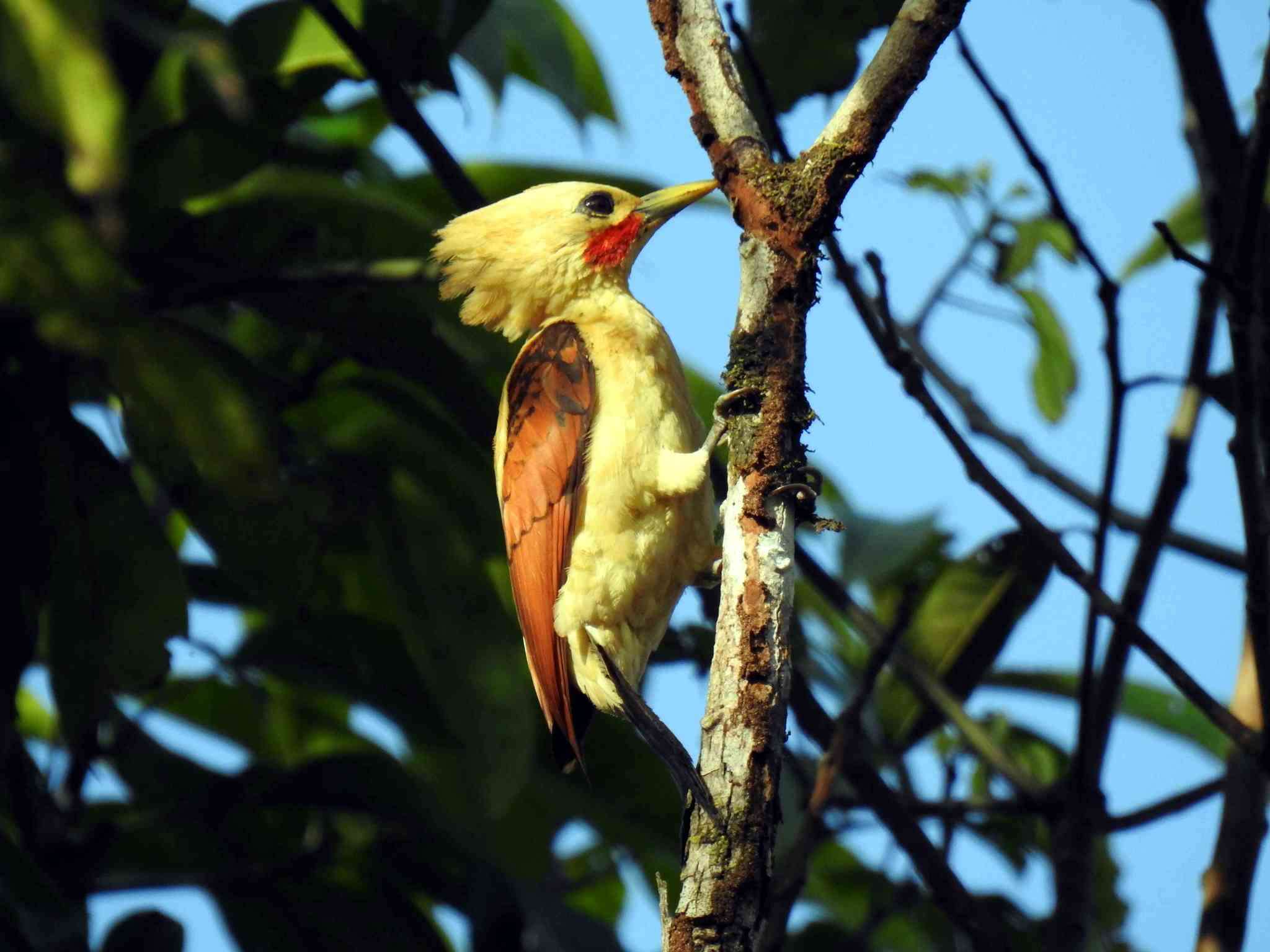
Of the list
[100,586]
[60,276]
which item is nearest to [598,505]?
[100,586]

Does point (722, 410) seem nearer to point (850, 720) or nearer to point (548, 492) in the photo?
point (548, 492)

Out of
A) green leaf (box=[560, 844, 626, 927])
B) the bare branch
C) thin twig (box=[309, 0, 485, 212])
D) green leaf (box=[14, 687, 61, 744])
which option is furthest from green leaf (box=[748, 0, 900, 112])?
green leaf (box=[14, 687, 61, 744])

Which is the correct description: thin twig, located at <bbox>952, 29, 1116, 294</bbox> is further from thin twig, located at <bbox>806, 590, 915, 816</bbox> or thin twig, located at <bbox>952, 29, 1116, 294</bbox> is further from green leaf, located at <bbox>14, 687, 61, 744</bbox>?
green leaf, located at <bbox>14, 687, 61, 744</bbox>

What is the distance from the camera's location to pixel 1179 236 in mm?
4902

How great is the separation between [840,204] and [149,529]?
2181mm

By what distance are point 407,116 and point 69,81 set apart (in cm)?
253

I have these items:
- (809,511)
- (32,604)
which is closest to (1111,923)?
(809,511)

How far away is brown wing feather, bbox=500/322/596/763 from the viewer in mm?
3828

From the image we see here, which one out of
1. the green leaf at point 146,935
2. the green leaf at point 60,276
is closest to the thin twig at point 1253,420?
the green leaf at point 60,276

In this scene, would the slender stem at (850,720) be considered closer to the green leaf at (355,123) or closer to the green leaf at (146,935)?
the green leaf at (146,935)

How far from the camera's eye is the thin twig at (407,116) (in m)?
3.78

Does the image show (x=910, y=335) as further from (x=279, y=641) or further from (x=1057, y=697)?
(x=279, y=641)

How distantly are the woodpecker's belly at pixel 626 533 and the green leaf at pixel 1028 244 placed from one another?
1.28 metres

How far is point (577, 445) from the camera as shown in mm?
3965
